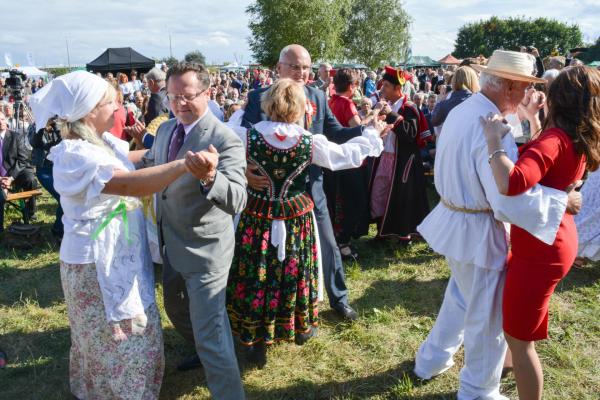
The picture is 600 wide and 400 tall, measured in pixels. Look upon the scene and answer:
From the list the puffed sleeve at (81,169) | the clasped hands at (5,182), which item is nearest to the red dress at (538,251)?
the puffed sleeve at (81,169)

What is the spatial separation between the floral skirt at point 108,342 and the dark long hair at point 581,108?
2.23 metres

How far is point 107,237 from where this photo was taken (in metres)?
2.40

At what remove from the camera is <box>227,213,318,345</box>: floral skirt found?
3035mm

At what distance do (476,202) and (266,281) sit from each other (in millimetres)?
1374

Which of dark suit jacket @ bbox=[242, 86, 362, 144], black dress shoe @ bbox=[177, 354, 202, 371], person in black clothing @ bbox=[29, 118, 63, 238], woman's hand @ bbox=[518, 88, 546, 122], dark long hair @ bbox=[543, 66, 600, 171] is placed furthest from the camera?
person in black clothing @ bbox=[29, 118, 63, 238]

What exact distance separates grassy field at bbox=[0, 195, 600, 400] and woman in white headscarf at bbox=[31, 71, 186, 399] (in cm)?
57

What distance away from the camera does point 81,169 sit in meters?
2.16

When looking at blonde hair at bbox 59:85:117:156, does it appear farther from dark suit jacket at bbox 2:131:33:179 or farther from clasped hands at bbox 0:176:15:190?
dark suit jacket at bbox 2:131:33:179

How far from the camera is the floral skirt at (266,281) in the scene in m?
3.04

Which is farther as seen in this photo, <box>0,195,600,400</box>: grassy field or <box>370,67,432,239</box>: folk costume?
<box>370,67,432,239</box>: folk costume

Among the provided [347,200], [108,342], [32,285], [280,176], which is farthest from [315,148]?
[32,285]

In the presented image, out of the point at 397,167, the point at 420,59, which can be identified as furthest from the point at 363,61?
the point at 397,167

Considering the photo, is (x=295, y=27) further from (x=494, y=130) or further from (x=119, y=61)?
(x=494, y=130)

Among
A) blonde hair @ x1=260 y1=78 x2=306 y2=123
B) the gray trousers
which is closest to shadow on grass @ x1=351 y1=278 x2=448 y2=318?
the gray trousers
